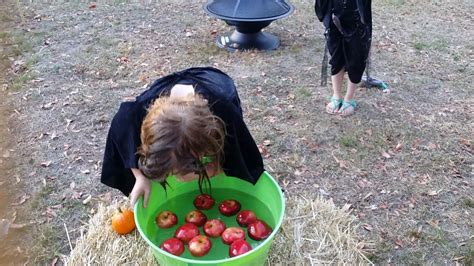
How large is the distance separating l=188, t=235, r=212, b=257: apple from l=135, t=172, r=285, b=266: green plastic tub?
0.03 m

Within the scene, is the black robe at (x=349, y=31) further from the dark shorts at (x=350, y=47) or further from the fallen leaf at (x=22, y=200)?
the fallen leaf at (x=22, y=200)

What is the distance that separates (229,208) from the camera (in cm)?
262

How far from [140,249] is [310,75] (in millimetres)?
2680

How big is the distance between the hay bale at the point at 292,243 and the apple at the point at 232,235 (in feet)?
0.96

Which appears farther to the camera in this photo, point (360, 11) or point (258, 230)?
point (360, 11)

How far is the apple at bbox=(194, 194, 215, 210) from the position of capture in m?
2.66

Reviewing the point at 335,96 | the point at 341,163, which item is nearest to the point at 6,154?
the point at 341,163

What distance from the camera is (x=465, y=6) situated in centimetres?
633

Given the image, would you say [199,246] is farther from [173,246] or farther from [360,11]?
[360,11]

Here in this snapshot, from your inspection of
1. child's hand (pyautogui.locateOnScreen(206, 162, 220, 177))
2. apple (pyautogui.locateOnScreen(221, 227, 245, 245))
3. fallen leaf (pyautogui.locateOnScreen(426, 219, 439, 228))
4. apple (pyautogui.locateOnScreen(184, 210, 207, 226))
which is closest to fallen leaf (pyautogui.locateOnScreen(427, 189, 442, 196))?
fallen leaf (pyautogui.locateOnScreen(426, 219, 439, 228))

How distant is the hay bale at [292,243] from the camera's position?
255cm

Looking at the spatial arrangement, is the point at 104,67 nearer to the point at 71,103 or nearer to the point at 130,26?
the point at 71,103

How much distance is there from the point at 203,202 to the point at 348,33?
1.78 m

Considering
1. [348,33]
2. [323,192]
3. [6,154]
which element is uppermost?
[348,33]
